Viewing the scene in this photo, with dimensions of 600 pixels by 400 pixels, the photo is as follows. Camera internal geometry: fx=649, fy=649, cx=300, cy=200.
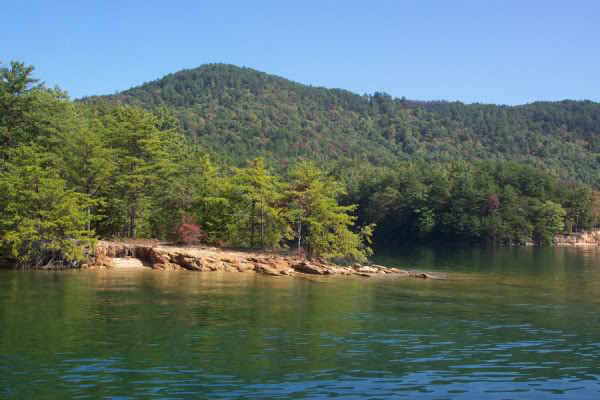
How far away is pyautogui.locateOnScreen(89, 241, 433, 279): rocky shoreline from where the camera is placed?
50.8 meters

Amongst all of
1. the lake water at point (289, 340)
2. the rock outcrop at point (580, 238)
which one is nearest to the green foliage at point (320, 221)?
the lake water at point (289, 340)

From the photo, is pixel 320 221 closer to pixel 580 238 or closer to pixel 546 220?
pixel 546 220

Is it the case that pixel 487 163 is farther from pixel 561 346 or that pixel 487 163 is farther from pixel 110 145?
pixel 561 346

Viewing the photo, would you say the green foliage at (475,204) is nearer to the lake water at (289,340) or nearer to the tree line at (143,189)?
the tree line at (143,189)

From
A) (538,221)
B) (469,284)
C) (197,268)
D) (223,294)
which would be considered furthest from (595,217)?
(223,294)

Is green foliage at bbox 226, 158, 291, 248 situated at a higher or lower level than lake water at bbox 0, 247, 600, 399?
higher

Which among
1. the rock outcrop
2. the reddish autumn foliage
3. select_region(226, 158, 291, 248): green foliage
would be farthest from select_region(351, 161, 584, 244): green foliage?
the reddish autumn foliage

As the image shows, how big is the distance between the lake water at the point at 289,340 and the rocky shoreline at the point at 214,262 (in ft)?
25.1

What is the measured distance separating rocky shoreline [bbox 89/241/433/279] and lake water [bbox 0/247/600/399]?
7.66m

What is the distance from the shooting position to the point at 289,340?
24.3 metres

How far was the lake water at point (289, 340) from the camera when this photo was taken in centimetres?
1791

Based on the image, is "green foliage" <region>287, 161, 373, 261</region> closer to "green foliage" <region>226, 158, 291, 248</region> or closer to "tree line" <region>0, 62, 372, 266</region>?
"tree line" <region>0, 62, 372, 266</region>

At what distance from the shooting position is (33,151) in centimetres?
5172

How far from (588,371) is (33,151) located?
44.7 meters
